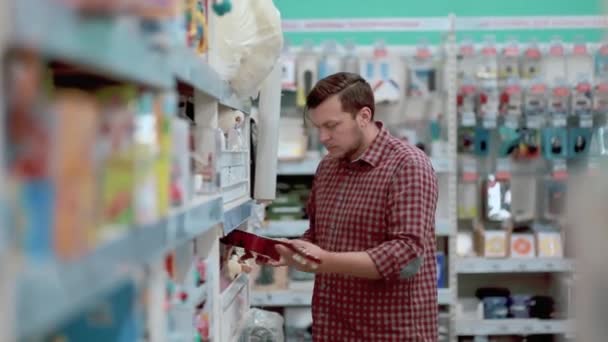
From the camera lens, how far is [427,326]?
266cm

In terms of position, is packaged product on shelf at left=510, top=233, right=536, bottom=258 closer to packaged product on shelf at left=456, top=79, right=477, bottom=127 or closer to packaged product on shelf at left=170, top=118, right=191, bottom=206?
packaged product on shelf at left=456, top=79, right=477, bottom=127

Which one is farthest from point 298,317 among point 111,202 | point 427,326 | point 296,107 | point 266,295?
point 111,202

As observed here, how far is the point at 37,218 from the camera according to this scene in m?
0.89

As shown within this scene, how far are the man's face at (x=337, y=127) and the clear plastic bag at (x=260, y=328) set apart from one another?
78 centimetres

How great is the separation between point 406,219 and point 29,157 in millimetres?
1758

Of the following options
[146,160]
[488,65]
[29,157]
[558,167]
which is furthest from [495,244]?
[29,157]

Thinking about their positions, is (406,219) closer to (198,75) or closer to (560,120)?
(198,75)

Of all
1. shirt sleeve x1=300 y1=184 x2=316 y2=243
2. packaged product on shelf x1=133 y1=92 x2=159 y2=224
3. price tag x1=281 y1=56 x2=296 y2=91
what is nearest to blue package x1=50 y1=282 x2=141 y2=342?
packaged product on shelf x1=133 y1=92 x2=159 y2=224

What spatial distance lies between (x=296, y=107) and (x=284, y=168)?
24.9 inches

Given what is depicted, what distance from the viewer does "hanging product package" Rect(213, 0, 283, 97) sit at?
7.91ft

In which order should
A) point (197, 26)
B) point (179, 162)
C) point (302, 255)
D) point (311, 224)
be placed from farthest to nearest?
point (311, 224) → point (302, 255) → point (197, 26) → point (179, 162)

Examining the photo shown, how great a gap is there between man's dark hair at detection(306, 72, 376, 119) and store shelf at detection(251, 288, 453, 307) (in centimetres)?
203

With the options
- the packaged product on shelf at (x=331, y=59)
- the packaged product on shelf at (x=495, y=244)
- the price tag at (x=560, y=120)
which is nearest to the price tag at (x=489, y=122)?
the price tag at (x=560, y=120)

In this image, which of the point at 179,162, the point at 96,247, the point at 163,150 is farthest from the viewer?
the point at 179,162
